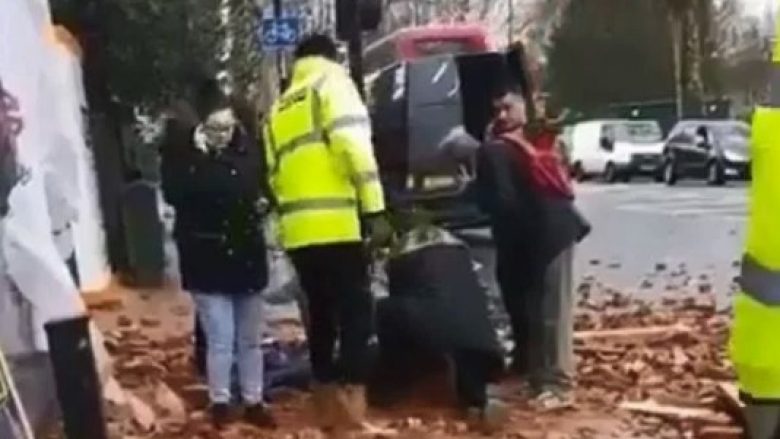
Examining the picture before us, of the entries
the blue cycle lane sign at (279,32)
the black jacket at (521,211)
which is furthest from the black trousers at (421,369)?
the blue cycle lane sign at (279,32)

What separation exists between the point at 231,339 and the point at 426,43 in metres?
20.5

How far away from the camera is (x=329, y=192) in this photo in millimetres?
9656

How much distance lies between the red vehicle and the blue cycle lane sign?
2430 millimetres

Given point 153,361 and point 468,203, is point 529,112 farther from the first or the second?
point 153,361

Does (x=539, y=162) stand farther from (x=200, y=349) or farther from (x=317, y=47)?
(x=200, y=349)

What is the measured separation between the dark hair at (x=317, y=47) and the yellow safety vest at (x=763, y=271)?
5087 millimetres

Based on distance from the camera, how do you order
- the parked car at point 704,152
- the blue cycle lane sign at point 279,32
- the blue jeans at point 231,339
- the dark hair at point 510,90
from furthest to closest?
the parked car at point 704,152 → the blue cycle lane sign at point 279,32 → the dark hair at point 510,90 → the blue jeans at point 231,339

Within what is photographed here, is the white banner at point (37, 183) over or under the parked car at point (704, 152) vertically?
over

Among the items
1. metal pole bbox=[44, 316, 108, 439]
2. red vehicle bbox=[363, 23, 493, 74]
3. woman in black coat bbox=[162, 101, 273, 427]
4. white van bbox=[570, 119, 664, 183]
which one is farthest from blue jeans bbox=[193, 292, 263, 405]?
white van bbox=[570, 119, 664, 183]

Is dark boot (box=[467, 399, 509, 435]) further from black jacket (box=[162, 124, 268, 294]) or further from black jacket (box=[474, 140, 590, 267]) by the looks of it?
black jacket (box=[162, 124, 268, 294])

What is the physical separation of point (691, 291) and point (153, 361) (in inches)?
268

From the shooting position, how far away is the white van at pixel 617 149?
58.4m

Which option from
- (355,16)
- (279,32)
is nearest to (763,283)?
(355,16)

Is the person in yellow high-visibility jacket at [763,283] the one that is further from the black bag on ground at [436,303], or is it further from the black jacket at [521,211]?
the black jacket at [521,211]
